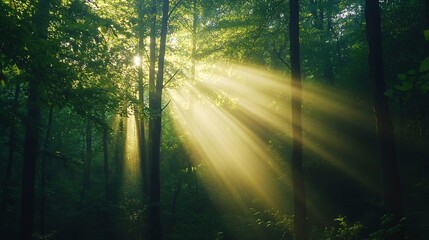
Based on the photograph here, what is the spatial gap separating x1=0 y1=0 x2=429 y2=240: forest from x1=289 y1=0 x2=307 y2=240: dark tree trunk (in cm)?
4

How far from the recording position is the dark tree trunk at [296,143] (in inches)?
422

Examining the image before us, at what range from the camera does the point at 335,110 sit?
17.3 m

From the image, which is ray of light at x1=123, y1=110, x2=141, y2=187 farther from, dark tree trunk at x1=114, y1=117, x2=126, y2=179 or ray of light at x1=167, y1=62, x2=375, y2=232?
ray of light at x1=167, y1=62, x2=375, y2=232

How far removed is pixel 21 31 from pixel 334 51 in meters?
19.4

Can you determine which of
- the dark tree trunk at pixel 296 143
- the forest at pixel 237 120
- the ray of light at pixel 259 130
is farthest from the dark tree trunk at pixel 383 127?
the ray of light at pixel 259 130

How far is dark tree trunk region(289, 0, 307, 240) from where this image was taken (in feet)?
35.1

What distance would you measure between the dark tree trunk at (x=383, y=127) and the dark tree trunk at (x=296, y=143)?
7.18ft

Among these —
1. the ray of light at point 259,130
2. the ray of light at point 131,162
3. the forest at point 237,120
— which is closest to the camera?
the forest at point 237,120

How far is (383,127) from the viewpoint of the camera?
954cm

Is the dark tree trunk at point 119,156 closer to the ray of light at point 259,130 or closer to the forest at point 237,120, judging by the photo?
the forest at point 237,120

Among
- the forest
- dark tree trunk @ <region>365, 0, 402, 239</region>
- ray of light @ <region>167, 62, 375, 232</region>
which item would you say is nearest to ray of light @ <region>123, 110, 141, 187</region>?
the forest

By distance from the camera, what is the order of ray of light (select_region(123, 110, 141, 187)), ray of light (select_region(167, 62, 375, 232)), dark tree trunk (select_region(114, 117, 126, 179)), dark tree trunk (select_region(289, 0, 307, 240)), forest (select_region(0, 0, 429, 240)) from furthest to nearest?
dark tree trunk (select_region(114, 117, 126, 179)) → ray of light (select_region(123, 110, 141, 187)) → ray of light (select_region(167, 62, 375, 232)) → dark tree trunk (select_region(289, 0, 307, 240)) → forest (select_region(0, 0, 429, 240))

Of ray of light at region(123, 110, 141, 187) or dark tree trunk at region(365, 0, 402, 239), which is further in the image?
ray of light at region(123, 110, 141, 187)

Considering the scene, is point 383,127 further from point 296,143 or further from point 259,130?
point 259,130
